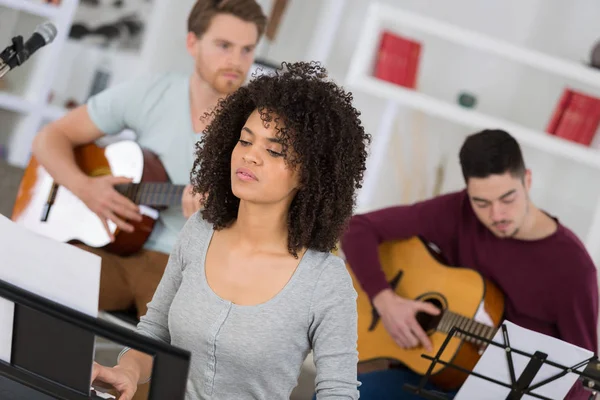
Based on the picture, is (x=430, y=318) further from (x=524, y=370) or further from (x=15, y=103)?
(x=15, y=103)

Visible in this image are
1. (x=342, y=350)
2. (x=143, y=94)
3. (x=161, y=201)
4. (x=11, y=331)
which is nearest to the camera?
(x=11, y=331)

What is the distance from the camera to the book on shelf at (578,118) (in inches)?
127

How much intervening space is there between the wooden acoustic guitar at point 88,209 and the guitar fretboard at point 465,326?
0.84 m

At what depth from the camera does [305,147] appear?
52.5 inches

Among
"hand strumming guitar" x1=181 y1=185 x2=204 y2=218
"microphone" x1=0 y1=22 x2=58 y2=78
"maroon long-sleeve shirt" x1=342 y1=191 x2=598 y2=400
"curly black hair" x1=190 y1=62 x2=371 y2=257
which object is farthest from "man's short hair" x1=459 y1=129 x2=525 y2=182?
"microphone" x1=0 y1=22 x2=58 y2=78

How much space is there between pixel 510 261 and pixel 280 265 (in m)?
1.16

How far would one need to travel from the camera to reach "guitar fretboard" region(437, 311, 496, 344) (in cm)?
226

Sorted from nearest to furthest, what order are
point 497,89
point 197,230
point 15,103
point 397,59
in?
point 197,230, point 397,59, point 497,89, point 15,103

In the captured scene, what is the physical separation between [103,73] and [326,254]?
118 inches

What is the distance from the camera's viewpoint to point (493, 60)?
3742 millimetres

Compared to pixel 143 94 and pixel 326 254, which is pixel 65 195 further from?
Result: pixel 326 254

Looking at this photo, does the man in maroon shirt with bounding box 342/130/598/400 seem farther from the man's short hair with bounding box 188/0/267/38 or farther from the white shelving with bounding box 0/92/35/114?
the white shelving with bounding box 0/92/35/114

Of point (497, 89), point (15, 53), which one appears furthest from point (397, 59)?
point (15, 53)

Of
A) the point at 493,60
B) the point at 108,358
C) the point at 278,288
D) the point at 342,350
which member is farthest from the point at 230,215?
the point at 493,60
